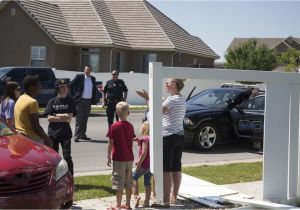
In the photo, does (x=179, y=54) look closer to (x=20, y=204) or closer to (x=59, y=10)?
(x=59, y=10)

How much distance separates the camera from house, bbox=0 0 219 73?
1346 inches

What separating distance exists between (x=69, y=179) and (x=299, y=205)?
3.41 m

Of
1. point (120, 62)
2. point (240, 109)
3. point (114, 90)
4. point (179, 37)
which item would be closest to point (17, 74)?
point (114, 90)

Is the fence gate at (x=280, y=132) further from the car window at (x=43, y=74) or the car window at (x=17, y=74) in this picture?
the car window at (x=43, y=74)

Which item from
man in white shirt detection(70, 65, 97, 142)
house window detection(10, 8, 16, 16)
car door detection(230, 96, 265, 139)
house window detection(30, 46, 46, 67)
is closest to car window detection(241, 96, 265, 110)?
car door detection(230, 96, 265, 139)

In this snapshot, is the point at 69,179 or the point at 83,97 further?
the point at 83,97

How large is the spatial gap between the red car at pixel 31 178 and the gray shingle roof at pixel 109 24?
92.3 ft

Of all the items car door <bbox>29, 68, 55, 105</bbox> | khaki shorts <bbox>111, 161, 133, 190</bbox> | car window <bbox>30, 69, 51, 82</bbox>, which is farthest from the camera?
car window <bbox>30, 69, 51, 82</bbox>

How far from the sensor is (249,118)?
12969 millimetres

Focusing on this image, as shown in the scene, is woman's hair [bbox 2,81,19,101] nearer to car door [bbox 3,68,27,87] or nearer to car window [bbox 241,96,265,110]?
car window [bbox 241,96,265,110]

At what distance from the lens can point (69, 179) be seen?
591 cm

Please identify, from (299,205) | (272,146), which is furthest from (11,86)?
(299,205)

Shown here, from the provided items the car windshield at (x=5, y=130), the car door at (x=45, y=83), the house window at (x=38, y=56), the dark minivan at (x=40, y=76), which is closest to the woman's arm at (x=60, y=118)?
the car windshield at (x=5, y=130)

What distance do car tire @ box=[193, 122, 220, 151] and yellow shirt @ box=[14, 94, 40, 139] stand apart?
6.35m
